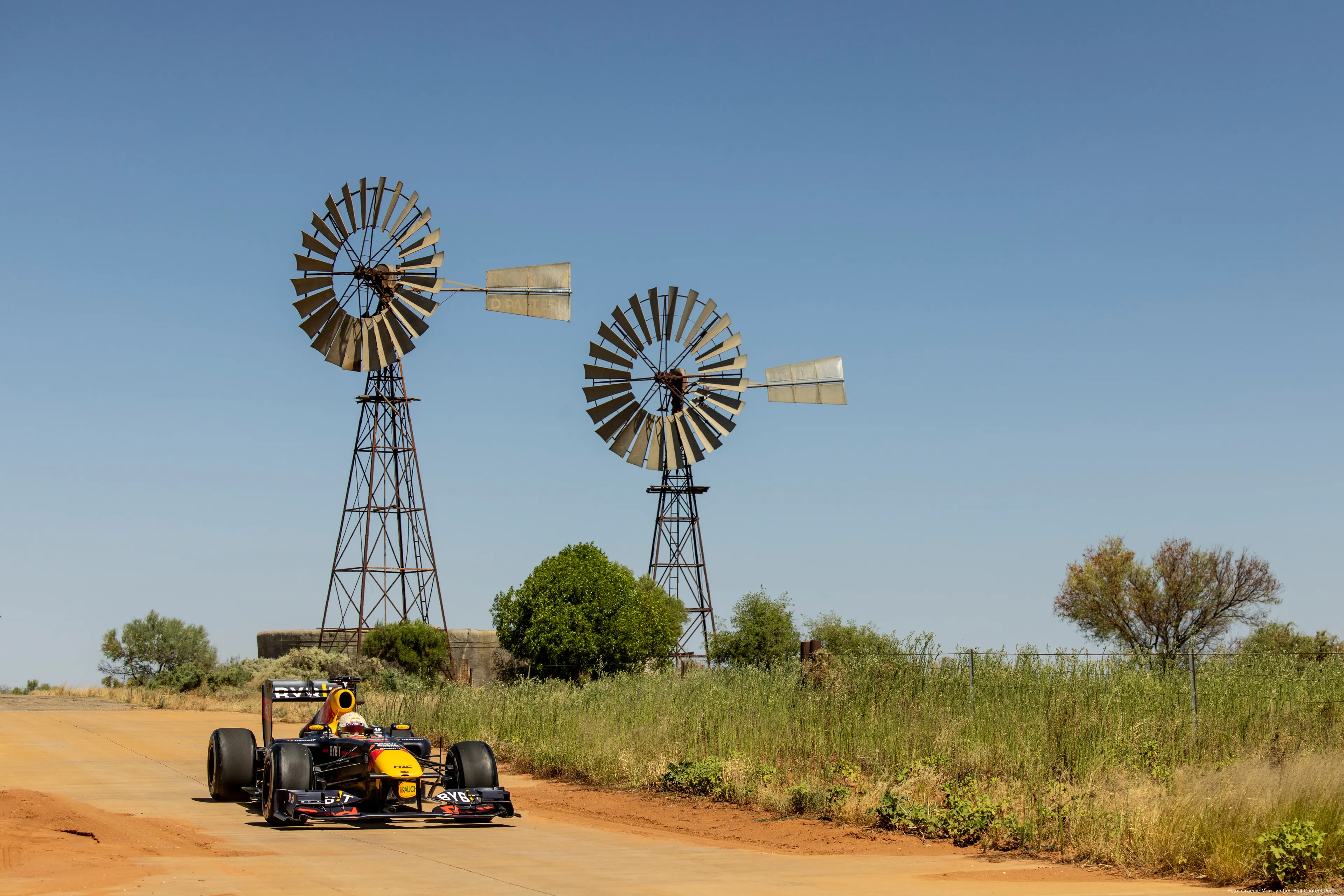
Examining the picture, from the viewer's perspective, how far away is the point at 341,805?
1441 cm

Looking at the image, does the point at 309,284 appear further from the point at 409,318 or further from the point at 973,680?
the point at 973,680

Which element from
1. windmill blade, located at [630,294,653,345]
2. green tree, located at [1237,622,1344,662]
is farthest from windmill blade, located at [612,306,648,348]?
green tree, located at [1237,622,1344,662]

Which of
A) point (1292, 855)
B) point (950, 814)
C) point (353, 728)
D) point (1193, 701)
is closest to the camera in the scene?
point (1292, 855)

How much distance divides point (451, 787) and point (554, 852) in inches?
133

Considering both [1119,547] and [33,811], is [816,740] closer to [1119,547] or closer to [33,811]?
[33,811]

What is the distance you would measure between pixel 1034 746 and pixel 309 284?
Result: 2785cm

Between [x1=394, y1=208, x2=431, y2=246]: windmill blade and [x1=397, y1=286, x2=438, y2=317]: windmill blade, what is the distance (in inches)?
62.2

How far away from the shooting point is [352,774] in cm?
1507

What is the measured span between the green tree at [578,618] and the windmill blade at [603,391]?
5.20 meters

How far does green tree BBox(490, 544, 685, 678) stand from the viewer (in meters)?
36.4

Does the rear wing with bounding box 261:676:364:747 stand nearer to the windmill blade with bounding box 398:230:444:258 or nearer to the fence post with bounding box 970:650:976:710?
the fence post with bounding box 970:650:976:710

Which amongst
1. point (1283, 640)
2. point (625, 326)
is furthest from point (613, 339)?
point (1283, 640)

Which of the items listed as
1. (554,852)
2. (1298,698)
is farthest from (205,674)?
(1298,698)

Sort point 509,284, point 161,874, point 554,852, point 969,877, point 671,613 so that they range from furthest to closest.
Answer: point 671,613 < point 509,284 < point 554,852 < point 969,877 < point 161,874
